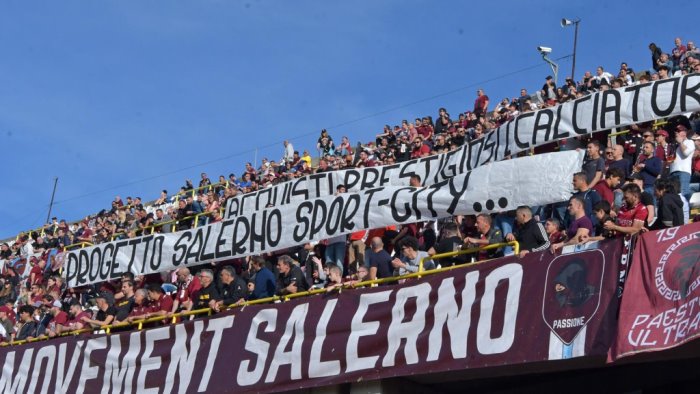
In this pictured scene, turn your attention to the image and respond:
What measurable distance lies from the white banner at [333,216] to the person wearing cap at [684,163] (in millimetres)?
1657

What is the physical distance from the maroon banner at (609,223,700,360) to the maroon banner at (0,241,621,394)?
227 millimetres

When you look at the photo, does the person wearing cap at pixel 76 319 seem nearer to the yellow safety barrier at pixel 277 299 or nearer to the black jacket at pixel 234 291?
the yellow safety barrier at pixel 277 299

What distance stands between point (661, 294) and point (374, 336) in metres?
3.89

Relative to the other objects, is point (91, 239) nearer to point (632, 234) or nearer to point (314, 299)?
point (314, 299)

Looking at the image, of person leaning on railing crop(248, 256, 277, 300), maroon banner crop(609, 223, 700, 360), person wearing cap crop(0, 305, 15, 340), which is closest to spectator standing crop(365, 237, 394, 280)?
person leaning on railing crop(248, 256, 277, 300)

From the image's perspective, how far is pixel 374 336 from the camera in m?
13.7

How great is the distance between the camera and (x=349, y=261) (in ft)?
53.7

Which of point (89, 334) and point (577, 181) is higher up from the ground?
point (89, 334)

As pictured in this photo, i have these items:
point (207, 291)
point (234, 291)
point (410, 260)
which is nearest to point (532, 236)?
point (410, 260)

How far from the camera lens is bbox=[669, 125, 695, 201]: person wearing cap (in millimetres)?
14188

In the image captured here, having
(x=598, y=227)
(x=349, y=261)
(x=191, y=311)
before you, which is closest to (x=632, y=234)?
(x=598, y=227)

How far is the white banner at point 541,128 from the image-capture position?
14.0m

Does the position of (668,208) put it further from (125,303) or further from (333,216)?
(125,303)

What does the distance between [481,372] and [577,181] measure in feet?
8.03
